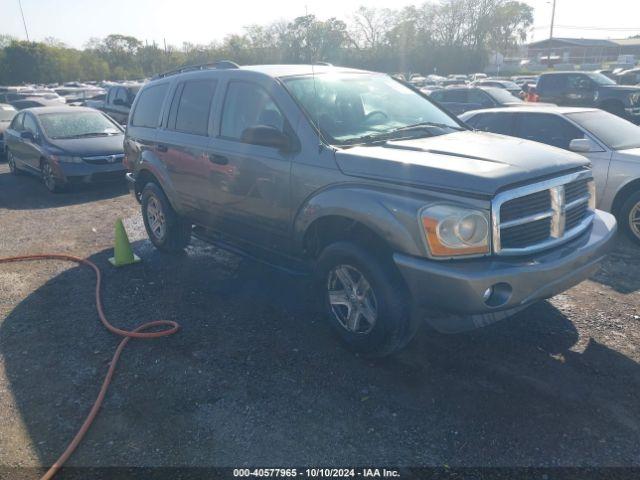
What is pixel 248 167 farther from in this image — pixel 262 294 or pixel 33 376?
pixel 33 376

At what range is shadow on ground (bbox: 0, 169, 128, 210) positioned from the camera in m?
9.33

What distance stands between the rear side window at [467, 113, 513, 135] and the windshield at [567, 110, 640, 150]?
2.89ft

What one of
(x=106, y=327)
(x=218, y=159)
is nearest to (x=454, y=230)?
(x=218, y=159)

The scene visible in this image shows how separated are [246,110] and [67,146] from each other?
268 inches

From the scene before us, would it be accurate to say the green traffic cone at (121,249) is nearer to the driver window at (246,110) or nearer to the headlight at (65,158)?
the driver window at (246,110)

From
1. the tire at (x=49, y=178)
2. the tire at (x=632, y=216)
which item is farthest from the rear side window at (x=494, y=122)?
the tire at (x=49, y=178)

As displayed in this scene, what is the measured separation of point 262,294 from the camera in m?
5.06

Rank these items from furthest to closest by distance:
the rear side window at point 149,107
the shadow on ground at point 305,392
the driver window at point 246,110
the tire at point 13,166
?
the tire at point 13,166 → the rear side window at point 149,107 → the driver window at point 246,110 → the shadow on ground at point 305,392

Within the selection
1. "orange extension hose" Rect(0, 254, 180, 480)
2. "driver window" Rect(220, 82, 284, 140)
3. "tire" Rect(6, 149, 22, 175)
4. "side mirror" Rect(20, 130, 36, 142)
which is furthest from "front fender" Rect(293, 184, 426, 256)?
"tire" Rect(6, 149, 22, 175)

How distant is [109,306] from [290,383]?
2318 millimetres

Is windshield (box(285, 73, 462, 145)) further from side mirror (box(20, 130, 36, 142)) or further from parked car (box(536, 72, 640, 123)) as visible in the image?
parked car (box(536, 72, 640, 123))

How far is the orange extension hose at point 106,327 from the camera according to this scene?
294 centimetres

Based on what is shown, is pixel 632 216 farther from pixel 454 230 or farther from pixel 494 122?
pixel 454 230

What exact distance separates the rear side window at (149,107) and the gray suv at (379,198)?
65cm
